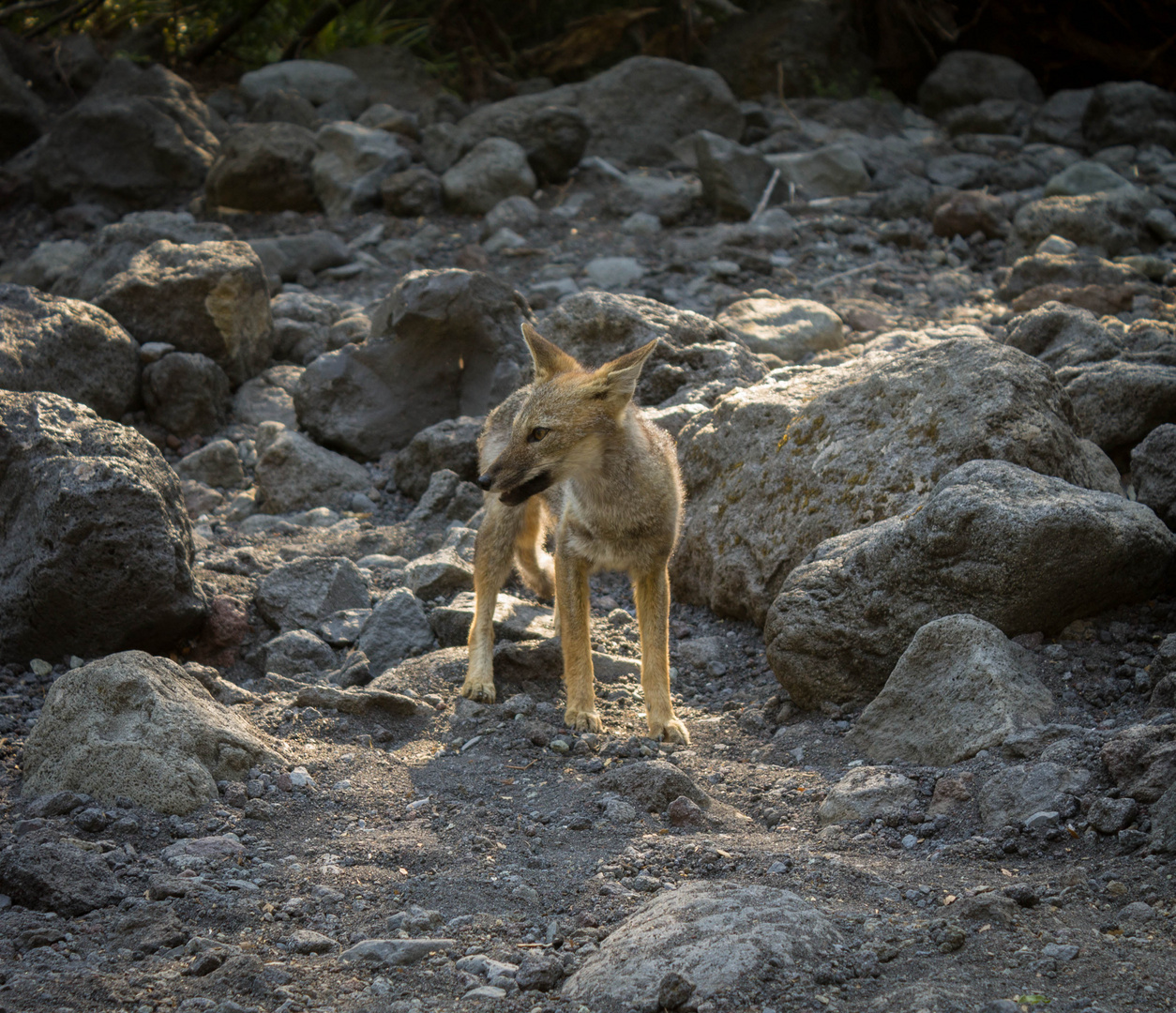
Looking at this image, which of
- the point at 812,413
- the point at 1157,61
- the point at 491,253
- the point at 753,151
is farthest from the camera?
the point at 1157,61

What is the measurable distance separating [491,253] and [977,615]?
28.0 ft

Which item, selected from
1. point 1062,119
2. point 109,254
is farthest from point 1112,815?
point 1062,119

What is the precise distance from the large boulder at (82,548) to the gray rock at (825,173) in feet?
32.9

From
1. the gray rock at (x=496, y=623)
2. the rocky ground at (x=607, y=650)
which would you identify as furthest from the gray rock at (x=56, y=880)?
the gray rock at (x=496, y=623)

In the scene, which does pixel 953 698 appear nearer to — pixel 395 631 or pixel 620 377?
pixel 620 377

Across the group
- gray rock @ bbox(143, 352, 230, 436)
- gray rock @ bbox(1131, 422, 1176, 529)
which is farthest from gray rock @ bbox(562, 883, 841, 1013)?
gray rock @ bbox(143, 352, 230, 436)

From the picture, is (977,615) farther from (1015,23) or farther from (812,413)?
(1015,23)

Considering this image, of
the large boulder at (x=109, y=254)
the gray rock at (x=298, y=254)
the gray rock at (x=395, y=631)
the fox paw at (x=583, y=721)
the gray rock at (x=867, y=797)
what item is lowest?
the fox paw at (x=583, y=721)

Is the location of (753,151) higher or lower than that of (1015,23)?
lower

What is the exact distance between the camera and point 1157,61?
15609 millimetres

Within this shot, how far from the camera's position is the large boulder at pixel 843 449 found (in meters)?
5.39

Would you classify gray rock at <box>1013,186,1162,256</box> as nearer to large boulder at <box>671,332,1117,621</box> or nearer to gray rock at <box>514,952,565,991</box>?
large boulder at <box>671,332,1117,621</box>

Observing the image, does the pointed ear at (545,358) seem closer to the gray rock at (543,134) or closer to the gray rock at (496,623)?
the gray rock at (496,623)

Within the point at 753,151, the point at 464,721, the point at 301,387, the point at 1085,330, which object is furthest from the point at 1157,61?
the point at 464,721
